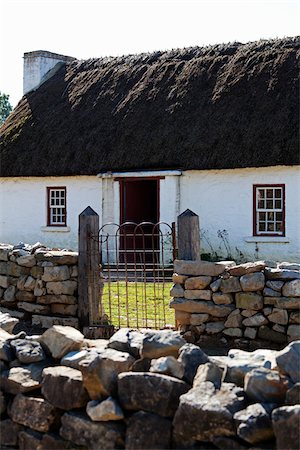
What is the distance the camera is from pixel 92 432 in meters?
4.37

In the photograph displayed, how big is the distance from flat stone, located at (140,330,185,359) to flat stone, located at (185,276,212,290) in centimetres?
318

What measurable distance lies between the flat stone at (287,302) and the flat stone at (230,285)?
1.48ft

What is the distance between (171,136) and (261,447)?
14369mm

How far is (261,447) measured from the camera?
150 inches

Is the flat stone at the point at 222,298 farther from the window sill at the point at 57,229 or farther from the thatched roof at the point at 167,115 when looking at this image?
the window sill at the point at 57,229

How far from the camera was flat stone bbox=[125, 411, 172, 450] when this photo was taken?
413 cm

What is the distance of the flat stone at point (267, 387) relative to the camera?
13.0 ft

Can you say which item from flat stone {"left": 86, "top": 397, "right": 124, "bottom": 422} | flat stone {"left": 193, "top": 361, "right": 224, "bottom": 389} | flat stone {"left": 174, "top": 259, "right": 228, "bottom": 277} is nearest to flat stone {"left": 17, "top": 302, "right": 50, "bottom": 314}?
flat stone {"left": 174, "top": 259, "right": 228, "bottom": 277}

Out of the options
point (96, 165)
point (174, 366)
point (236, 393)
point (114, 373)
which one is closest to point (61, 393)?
point (114, 373)

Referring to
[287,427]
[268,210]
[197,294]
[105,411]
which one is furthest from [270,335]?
[268,210]

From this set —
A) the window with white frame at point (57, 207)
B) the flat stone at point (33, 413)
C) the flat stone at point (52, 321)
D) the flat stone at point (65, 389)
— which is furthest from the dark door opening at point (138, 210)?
the flat stone at point (65, 389)

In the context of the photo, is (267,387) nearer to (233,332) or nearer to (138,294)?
(233,332)

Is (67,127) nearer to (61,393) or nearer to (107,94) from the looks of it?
(107,94)

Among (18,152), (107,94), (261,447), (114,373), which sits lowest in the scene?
(261,447)
